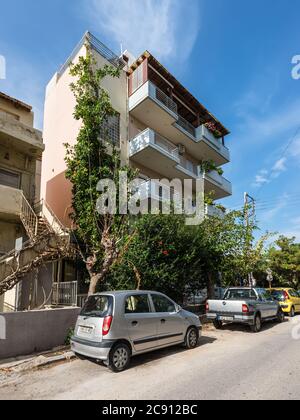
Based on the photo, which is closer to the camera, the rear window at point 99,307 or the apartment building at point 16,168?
the rear window at point 99,307

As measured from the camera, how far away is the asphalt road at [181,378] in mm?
4948

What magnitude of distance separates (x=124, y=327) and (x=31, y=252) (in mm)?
5470

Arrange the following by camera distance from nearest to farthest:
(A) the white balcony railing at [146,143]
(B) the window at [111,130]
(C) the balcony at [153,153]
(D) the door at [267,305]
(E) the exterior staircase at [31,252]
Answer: (E) the exterior staircase at [31,252]
(D) the door at [267,305]
(B) the window at [111,130]
(A) the white balcony railing at [146,143]
(C) the balcony at [153,153]

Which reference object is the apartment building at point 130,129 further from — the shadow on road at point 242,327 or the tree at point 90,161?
the shadow on road at point 242,327

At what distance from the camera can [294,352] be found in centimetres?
770

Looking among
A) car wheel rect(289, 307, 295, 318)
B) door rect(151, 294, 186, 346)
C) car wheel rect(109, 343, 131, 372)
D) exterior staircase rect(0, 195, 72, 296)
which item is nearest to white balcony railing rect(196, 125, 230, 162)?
car wheel rect(289, 307, 295, 318)

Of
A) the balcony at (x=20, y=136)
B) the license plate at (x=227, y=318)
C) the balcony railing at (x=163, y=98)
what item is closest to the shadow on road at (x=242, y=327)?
the license plate at (x=227, y=318)

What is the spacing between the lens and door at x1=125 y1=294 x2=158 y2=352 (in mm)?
6688

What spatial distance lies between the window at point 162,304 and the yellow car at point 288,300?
9.79 meters

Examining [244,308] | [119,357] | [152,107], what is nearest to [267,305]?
[244,308]

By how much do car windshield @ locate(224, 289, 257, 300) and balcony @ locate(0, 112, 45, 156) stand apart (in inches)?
419

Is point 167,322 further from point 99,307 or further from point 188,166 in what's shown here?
point 188,166
